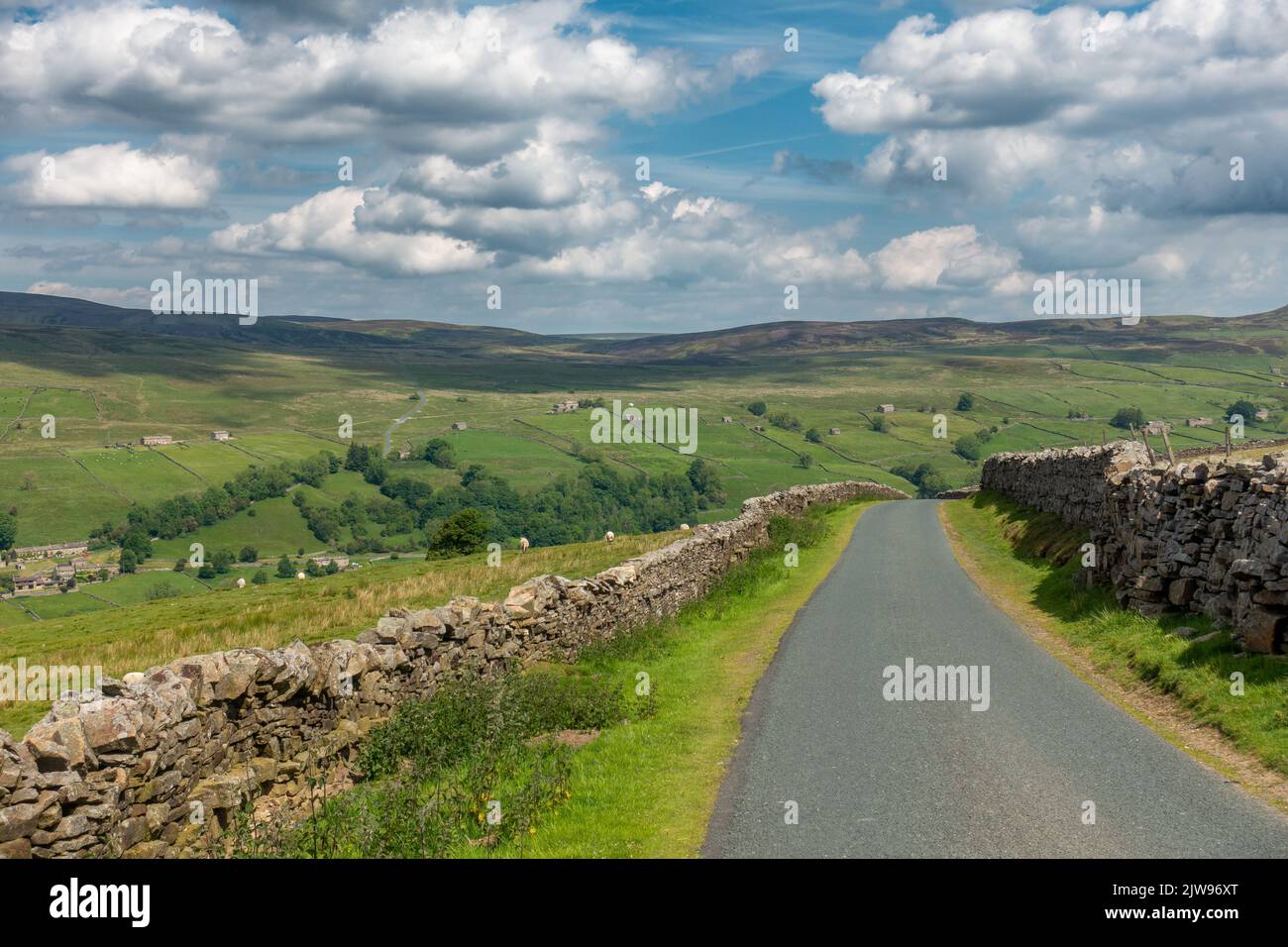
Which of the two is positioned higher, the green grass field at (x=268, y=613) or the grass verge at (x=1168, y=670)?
the grass verge at (x=1168, y=670)

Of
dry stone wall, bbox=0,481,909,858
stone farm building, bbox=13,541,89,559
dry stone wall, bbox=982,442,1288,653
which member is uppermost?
dry stone wall, bbox=982,442,1288,653

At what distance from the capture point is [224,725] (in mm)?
10516

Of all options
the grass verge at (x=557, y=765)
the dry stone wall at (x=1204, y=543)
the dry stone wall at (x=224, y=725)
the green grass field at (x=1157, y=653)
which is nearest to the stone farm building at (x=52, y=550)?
the green grass field at (x=1157, y=653)

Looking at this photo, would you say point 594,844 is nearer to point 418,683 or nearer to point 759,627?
point 418,683

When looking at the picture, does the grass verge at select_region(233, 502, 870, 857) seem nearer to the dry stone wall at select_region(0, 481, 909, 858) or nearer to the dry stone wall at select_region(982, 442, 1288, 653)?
the dry stone wall at select_region(0, 481, 909, 858)

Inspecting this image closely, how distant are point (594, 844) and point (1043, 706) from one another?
769 cm

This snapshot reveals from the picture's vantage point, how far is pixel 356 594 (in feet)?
105

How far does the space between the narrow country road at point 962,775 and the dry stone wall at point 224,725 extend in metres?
4.39

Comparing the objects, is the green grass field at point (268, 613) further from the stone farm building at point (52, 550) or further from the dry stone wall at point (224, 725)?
the stone farm building at point (52, 550)

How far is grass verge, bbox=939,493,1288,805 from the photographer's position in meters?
11.6

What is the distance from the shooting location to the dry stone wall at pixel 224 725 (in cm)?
812

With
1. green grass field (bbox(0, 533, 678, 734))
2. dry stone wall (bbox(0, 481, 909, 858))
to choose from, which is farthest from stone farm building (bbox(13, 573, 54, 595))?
dry stone wall (bbox(0, 481, 909, 858))

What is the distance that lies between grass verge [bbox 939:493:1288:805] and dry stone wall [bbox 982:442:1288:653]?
40cm
